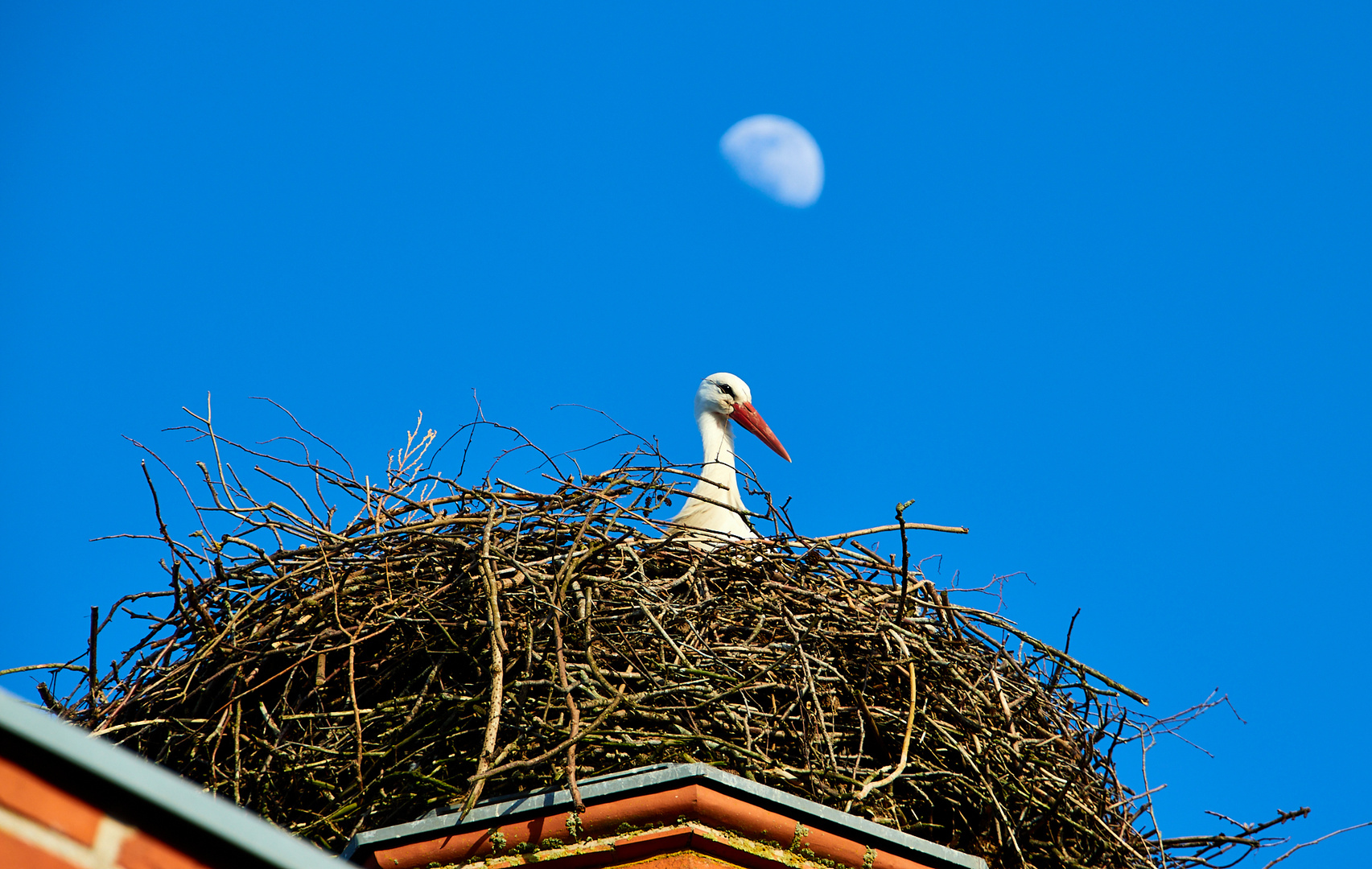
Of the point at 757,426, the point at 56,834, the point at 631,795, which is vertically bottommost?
the point at 56,834

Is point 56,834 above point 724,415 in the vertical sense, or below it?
below

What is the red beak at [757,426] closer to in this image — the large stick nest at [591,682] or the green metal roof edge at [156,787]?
the large stick nest at [591,682]

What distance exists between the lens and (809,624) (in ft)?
11.6

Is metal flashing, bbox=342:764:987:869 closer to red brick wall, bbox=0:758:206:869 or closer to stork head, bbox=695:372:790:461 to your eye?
red brick wall, bbox=0:758:206:869

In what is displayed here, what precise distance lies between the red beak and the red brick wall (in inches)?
240

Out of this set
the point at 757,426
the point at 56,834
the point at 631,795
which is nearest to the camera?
the point at 56,834

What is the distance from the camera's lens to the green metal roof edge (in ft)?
3.95

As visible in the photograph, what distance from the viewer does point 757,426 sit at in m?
7.29

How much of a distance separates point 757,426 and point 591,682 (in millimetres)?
4342

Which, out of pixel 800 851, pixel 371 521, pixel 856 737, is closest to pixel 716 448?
pixel 371 521

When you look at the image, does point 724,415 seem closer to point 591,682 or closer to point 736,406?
point 736,406

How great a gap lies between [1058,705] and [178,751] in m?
2.60

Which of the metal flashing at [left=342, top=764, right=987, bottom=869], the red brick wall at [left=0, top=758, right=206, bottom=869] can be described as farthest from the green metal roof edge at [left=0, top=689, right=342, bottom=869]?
the metal flashing at [left=342, top=764, right=987, bottom=869]

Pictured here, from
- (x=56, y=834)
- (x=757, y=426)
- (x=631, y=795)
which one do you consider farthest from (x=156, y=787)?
(x=757, y=426)
